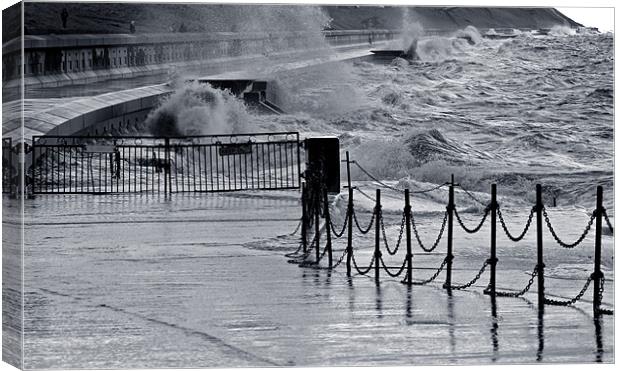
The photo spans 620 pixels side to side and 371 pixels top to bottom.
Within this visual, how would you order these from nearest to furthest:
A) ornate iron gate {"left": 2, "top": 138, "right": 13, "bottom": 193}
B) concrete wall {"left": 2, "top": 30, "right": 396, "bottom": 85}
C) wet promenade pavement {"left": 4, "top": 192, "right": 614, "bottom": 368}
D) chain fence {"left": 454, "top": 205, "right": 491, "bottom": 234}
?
wet promenade pavement {"left": 4, "top": 192, "right": 614, "bottom": 368} → ornate iron gate {"left": 2, "top": 138, "right": 13, "bottom": 193} → concrete wall {"left": 2, "top": 30, "right": 396, "bottom": 85} → chain fence {"left": 454, "top": 205, "right": 491, "bottom": 234}

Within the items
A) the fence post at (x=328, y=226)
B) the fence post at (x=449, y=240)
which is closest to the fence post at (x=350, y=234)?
the fence post at (x=328, y=226)

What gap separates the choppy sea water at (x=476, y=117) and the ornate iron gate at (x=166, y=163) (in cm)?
36

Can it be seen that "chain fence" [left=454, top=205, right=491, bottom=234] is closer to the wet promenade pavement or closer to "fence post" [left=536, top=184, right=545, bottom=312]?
the wet promenade pavement

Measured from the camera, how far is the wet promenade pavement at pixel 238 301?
855 centimetres

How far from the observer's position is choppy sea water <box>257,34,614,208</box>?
9992mm

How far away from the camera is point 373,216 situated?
10.1m

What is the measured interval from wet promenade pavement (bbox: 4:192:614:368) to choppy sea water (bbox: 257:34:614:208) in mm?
424

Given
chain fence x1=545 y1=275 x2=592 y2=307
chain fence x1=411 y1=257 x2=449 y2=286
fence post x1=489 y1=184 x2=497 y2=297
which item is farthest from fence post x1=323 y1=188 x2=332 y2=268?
chain fence x1=545 y1=275 x2=592 y2=307

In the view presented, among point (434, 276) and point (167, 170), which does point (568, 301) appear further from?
point (167, 170)

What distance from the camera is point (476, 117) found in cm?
1009

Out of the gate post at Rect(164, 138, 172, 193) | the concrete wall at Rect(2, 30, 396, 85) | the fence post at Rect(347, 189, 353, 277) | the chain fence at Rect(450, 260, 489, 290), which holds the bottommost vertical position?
the chain fence at Rect(450, 260, 489, 290)

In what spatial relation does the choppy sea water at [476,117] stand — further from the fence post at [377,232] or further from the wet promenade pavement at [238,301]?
the wet promenade pavement at [238,301]

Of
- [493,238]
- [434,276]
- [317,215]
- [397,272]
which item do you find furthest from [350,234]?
[493,238]

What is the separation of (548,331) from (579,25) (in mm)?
2383
